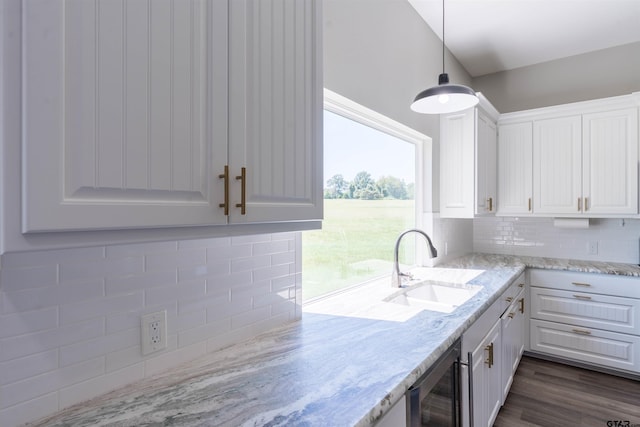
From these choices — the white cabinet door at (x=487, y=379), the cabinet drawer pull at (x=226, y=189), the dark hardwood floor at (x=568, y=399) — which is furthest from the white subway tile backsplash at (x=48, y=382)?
the dark hardwood floor at (x=568, y=399)

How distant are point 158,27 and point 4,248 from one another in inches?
20.0

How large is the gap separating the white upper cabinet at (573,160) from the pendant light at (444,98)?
182 centimetres

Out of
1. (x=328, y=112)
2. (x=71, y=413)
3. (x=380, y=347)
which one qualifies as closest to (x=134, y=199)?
(x=71, y=413)

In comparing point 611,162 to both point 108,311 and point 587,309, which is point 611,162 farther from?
point 108,311

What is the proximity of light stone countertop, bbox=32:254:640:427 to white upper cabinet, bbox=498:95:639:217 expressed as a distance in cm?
208

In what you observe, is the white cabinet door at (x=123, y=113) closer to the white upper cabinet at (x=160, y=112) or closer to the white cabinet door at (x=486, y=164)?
the white upper cabinet at (x=160, y=112)

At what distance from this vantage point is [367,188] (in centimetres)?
223

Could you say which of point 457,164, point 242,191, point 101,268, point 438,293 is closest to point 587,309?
point 438,293

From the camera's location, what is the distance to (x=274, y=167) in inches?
38.8

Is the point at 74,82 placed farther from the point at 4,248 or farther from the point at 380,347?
the point at 380,347

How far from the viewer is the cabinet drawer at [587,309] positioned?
266 centimetres

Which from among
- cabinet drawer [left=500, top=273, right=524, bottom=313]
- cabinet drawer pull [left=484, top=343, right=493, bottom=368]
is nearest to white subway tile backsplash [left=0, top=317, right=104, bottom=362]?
cabinet drawer pull [left=484, top=343, right=493, bottom=368]

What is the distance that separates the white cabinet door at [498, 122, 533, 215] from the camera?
10.7 feet

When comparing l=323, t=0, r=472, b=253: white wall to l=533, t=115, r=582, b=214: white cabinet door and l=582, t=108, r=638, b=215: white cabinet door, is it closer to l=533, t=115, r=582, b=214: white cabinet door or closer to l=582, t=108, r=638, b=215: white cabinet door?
l=533, t=115, r=582, b=214: white cabinet door
